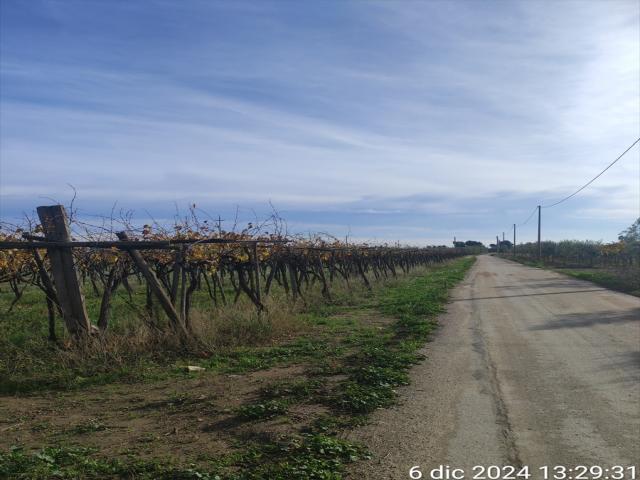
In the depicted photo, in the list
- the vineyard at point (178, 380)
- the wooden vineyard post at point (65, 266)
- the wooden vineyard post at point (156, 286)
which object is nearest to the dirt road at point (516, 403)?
the vineyard at point (178, 380)

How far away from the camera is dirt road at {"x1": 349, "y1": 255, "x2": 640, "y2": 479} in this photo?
4.15 m

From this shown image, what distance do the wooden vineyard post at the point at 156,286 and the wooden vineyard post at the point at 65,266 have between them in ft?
2.76

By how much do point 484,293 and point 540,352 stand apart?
1176cm

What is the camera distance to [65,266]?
23.0ft

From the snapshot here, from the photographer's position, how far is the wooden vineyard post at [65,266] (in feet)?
22.9

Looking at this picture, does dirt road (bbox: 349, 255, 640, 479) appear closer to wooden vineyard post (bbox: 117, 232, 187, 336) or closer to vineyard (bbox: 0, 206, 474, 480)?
vineyard (bbox: 0, 206, 474, 480)

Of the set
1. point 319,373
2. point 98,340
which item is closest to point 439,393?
point 319,373

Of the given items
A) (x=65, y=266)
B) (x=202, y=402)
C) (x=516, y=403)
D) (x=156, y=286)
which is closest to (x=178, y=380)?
(x=202, y=402)

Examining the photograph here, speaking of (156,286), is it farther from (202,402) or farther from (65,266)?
(202,402)

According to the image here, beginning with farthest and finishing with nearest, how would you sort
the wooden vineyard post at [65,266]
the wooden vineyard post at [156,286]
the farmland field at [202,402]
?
the wooden vineyard post at [156,286]
the wooden vineyard post at [65,266]
the farmland field at [202,402]

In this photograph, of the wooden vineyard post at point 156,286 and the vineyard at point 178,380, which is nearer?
the vineyard at point 178,380

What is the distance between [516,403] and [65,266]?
5887 millimetres

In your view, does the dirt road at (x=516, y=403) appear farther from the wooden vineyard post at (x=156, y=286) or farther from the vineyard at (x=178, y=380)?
the wooden vineyard post at (x=156, y=286)

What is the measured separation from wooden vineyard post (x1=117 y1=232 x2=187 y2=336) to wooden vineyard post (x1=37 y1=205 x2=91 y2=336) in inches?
33.1
